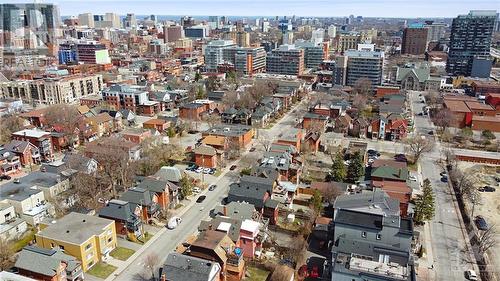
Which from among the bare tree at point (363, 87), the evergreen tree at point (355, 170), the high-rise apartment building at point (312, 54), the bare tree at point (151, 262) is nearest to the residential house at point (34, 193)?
the bare tree at point (151, 262)

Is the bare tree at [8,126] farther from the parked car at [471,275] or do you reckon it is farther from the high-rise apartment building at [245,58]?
the high-rise apartment building at [245,58]

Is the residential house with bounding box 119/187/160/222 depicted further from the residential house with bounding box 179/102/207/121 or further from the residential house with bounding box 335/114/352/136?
the residential house with bounding box 335/114/352/136

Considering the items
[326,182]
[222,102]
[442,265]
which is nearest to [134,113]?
[222,102]

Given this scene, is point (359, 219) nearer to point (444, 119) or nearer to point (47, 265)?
point (47, 265)

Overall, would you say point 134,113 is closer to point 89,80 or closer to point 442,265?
point 89,80

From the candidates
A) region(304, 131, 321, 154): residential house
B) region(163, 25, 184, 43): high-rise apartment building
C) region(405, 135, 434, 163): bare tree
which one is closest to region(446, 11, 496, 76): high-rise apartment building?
region(405, 135, 434, 163): bare tree

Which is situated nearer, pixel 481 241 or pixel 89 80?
pixel 481 241
